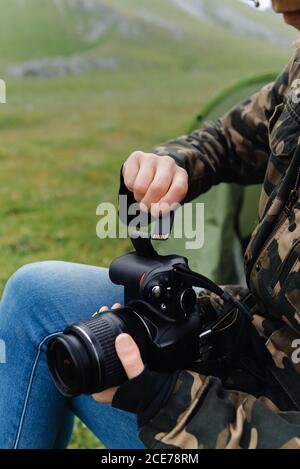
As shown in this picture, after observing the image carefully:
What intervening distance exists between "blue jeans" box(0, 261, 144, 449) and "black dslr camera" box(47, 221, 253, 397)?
14 centimetres

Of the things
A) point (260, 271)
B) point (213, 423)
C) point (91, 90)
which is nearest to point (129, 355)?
Result: point (213, 423)

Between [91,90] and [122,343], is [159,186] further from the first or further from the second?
[91,90]

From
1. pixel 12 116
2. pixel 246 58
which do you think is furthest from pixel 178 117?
pixel 246 58

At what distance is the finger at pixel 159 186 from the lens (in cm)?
116

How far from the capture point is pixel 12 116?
7355 mm

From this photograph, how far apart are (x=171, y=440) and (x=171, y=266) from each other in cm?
27

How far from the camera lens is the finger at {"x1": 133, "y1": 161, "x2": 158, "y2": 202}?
3.82 ft

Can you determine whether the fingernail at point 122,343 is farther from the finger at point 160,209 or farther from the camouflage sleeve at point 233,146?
the camouflage sleeve at point 233,146

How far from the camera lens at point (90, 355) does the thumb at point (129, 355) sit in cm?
1

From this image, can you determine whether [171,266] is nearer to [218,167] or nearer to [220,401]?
[220,401]

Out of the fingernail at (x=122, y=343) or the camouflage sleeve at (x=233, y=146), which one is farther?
the camouflage sleeve at (x=233, y=146)

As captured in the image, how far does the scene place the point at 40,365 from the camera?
1.13 meters

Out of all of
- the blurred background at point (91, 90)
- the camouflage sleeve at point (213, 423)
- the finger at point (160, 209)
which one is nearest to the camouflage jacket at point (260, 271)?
the camouflage sleeve at point (213, 423)

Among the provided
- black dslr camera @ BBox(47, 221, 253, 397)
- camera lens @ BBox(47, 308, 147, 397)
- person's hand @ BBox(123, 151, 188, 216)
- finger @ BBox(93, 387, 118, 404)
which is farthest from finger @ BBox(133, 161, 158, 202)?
finger @ BBox(93, 387, 118, 404)
